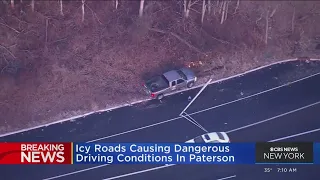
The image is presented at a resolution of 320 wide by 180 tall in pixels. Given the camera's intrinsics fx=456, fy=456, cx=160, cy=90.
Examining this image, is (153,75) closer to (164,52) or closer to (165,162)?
(164,52)

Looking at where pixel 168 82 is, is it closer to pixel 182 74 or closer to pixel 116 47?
pixel 182 74

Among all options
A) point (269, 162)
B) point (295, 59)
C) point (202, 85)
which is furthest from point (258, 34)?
point (269, 162)

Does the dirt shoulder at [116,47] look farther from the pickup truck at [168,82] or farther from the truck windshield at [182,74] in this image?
the truck windshield at [182,74]
